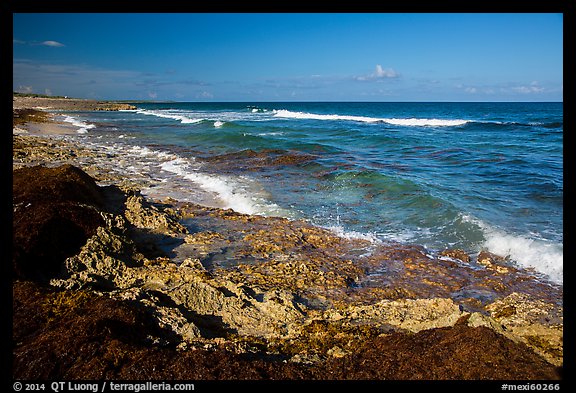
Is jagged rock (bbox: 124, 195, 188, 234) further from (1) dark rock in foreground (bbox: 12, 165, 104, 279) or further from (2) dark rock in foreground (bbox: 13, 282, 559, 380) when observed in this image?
(2) dark rock in foreground (bbox: 13, 282, 559, 380)

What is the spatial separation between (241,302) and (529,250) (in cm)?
650

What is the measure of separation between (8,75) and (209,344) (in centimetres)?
274

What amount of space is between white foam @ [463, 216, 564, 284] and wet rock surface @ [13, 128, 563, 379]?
22.3 inches

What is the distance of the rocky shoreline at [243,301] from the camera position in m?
2.74

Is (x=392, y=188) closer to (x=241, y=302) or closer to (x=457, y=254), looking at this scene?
(x=457, y=254)

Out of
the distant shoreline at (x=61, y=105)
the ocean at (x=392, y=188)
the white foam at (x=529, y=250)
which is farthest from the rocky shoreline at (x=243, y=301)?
the distant shoreline at (x=61, y=105)

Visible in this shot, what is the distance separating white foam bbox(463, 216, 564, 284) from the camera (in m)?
6.99

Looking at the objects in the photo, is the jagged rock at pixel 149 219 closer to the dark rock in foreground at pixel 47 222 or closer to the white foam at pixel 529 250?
the dark rock in foreground at pixel 47 222

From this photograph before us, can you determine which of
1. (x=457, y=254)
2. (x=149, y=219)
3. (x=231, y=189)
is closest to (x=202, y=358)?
(x=149, y=219)

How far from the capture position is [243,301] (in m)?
4.94

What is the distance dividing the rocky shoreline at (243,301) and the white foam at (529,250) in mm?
439

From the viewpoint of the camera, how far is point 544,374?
2.46 metres

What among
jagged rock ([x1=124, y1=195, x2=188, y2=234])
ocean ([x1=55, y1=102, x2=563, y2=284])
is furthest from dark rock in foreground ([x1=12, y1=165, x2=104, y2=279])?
ocean ([x1=55, y1=102, x2=563, y2=284])
